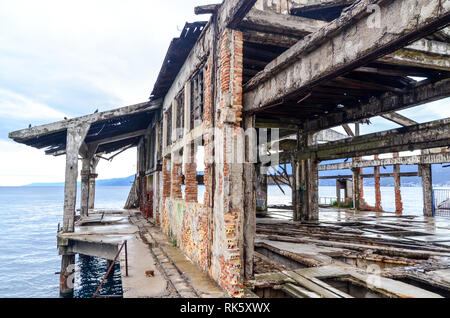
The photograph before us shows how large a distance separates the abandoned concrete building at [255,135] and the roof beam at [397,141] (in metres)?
0.04

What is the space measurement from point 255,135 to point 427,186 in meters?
16.8

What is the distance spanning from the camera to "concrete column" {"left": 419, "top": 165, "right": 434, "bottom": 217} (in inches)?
695

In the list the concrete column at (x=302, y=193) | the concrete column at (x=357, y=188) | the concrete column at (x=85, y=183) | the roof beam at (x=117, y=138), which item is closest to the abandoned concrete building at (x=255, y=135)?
the concrete column at (x=302, y=193)

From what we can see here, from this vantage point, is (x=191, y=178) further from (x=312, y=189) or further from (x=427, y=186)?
(x=427, y=186)

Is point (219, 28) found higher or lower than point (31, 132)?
higher

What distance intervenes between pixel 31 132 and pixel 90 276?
8.70 meters

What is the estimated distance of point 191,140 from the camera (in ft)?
27.1

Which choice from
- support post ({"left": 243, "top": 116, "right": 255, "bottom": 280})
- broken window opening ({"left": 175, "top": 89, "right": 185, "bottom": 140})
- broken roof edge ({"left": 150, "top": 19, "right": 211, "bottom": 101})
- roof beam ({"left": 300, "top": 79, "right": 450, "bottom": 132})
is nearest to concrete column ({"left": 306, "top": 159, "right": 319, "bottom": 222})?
roof beam ({"left": 300, "top": 79, "right": 450, "bottom": 132})

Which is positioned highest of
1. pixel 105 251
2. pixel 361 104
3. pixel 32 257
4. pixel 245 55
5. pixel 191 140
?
pixel 245 55

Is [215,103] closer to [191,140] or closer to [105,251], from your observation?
[191,140]

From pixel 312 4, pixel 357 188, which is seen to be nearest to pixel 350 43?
pixel 312 4

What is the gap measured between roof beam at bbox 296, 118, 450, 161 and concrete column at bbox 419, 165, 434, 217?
31.0 ft

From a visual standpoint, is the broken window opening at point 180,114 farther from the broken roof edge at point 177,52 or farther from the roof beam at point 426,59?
the roof beam at point 426,59
